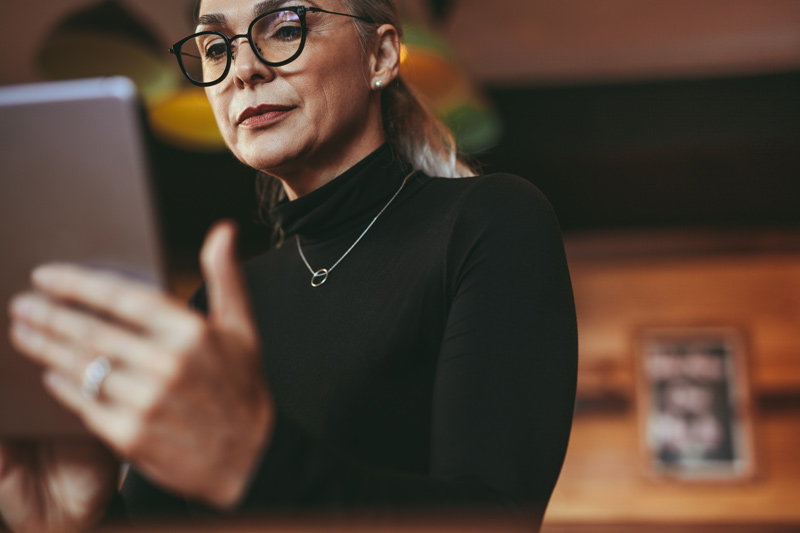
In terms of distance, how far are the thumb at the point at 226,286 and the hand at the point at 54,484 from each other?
315mm

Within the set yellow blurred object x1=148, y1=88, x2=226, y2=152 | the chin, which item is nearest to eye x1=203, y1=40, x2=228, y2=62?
the chin

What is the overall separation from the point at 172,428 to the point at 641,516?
3934 mm

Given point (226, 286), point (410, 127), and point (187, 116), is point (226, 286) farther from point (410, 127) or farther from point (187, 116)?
point (187, 116)

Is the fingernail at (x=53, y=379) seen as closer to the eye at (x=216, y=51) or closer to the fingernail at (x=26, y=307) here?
the fingernail at (x=26, y=307)

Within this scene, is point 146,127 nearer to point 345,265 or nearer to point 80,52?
point 345,265

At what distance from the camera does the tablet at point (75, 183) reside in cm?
51

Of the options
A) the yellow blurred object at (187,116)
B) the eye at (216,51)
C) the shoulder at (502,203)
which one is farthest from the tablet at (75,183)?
the yellow blurred object at (187,116)

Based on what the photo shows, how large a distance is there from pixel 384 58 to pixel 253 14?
0.76ft

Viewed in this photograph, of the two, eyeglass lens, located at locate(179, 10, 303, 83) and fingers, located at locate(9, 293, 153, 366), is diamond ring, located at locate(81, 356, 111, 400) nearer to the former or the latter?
fingers, located at locate(9, 293, 153, 366)

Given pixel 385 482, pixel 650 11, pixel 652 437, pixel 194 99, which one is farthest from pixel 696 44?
pixel 385 482

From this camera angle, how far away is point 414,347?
0.87 m

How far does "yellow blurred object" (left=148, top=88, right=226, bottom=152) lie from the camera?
2.55 m

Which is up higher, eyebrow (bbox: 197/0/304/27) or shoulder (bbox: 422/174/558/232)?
eyebrow (bbox: 197/0/304/27)

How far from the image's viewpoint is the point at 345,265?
1055 millimetres
